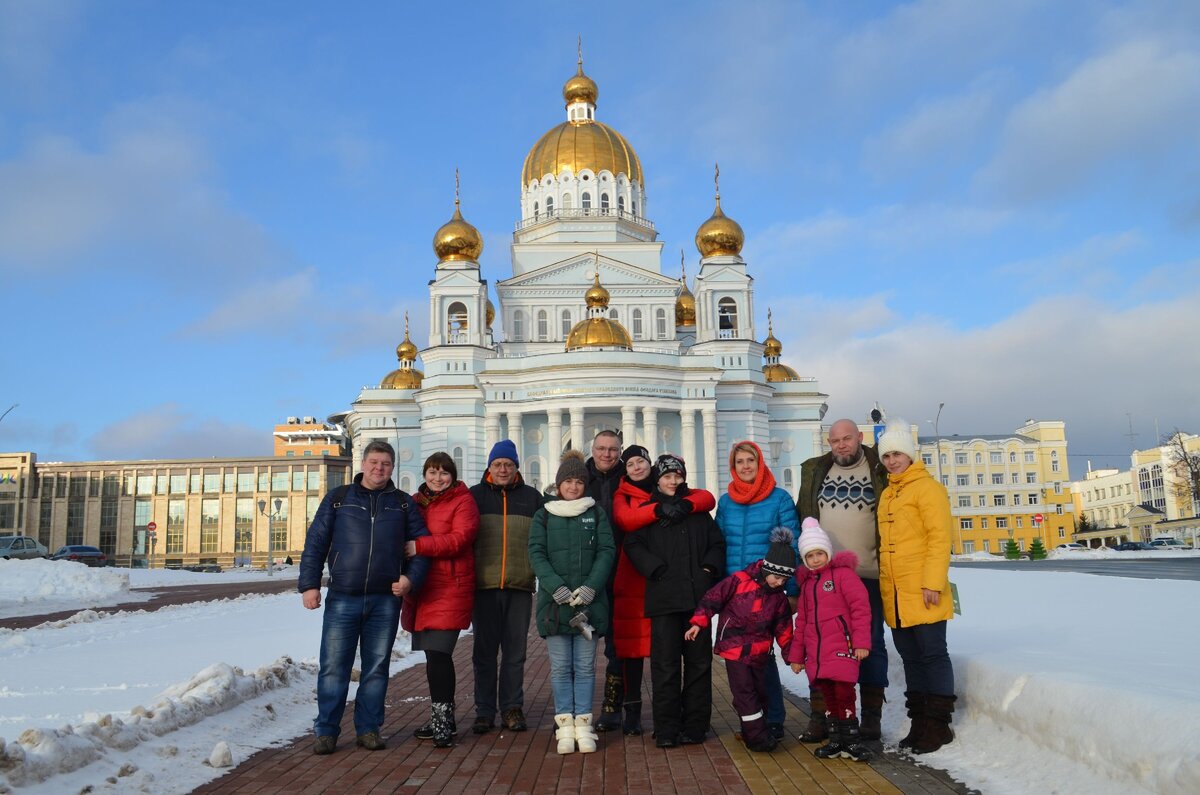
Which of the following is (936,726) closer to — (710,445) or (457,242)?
(710,445)

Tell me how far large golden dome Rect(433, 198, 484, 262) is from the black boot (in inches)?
1885

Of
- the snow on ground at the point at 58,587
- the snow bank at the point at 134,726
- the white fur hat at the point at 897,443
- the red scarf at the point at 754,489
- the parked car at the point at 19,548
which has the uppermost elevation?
the white fur hat at the point at 897,443

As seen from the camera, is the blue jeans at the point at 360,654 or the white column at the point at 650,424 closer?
the blue jeans at the point at 360,654

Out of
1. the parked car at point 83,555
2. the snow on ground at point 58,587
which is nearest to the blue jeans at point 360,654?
the snow on ground at point 58,587

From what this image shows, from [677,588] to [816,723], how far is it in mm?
1308

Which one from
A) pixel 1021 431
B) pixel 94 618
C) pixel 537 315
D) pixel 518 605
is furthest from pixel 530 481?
pixel 1021 431

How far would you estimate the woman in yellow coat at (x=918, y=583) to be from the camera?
6.37m

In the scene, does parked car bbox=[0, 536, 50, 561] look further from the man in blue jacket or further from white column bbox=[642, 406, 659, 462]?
the man in blue jacket

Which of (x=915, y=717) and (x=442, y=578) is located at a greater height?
(x=442, y=578)

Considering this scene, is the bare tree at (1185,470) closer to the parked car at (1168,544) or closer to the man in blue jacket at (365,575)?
the parked car at (1168,544)

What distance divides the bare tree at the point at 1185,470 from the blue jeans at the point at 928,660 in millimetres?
59424

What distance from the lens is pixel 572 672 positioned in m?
6.92

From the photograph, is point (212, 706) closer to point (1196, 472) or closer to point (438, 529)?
point (438, 529)

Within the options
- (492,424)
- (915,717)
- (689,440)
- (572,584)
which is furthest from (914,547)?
(492,424)
